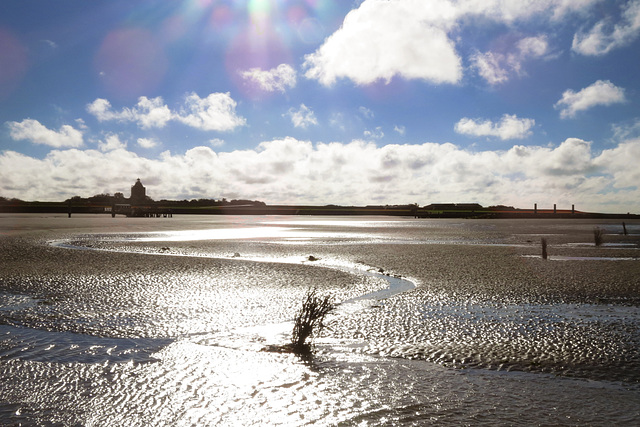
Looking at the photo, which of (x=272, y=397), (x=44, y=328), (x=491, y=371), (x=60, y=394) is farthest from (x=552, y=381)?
(x=44, y=328)

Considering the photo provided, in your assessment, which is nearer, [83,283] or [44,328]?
[44,328]

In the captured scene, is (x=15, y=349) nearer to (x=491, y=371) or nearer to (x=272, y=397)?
(x=272, y=397)

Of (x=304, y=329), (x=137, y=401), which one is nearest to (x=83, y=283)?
(x=304, y=329)

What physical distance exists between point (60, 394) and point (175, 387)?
95cm

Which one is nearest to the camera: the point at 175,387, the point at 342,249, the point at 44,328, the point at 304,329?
the point at 175,387

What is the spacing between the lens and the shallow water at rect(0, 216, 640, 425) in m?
4.18

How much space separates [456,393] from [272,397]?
1.59 metres

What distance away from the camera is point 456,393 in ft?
14.9

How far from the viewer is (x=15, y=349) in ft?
19.2

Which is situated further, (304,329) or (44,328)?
(44,328)

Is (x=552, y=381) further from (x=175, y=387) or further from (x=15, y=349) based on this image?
(x=15, y=349)

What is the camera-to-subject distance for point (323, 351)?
5930 mm

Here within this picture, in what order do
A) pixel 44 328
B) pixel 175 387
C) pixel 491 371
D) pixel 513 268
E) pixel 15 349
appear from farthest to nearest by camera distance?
1. pixel 513 268
2. pixel 44 328
3. pixel 15 349
4. pixel 491 371
5. pixel 175 387

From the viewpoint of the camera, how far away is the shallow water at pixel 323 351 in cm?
418
